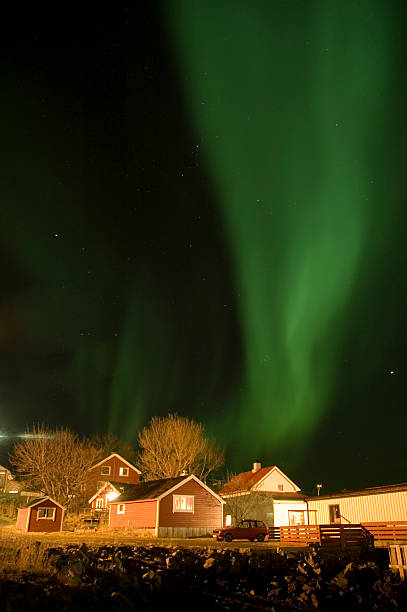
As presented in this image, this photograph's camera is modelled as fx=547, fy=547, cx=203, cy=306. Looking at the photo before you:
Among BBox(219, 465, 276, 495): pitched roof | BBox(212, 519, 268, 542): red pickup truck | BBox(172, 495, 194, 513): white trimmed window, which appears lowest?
BBox(212, 519, 268, 542): red pickup truck

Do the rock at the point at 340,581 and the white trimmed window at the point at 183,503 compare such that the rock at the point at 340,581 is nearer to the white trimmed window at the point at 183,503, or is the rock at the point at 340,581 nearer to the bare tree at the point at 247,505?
the white trimmed window at the point at 183,503

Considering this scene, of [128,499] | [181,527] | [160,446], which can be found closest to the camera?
[181,527]

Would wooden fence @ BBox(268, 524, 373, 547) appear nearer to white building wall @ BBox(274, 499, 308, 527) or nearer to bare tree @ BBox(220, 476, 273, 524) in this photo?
white building wall @ BBox(274, 499, 308, 527)

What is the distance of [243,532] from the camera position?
134 ft

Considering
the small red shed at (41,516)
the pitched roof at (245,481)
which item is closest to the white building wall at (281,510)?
the pitched roof at (245,481)

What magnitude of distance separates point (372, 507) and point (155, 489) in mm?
19925

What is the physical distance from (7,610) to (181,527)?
34.5 metres

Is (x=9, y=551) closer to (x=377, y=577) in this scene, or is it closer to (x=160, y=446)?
(x=377, y=577)

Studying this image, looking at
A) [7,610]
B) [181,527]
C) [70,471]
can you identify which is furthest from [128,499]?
[7,610]

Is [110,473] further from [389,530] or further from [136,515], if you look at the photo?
[389,530]

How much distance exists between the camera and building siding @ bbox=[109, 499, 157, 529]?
4703 centimetres

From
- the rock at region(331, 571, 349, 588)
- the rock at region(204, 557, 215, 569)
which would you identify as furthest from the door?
the rock at region(331, 571, 349, 588)

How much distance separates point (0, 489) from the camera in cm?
9181

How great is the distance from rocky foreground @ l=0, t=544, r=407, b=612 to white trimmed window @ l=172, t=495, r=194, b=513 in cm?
2101
